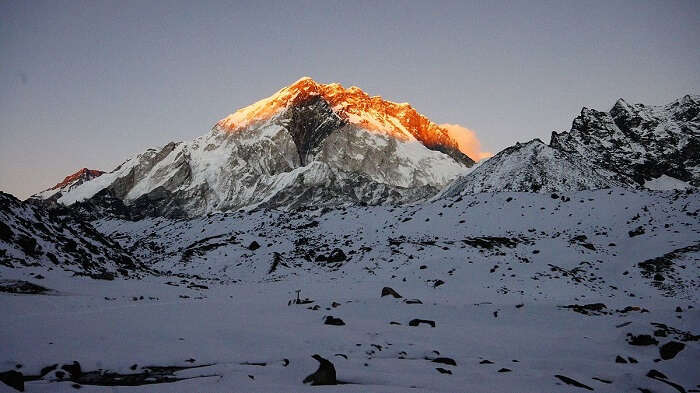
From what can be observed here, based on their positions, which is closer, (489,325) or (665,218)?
(489,325)

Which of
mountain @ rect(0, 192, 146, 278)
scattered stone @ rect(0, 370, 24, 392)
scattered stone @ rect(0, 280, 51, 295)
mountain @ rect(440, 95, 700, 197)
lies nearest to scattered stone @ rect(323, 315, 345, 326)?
scattered stone @ rect(0, 370, 24, 392)

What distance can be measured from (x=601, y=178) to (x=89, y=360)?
81543 mm

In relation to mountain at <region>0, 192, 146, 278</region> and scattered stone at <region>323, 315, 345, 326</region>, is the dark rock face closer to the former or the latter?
scattered stone at <region>323, 315, 345, 326</region>

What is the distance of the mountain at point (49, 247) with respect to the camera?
59.4 ft

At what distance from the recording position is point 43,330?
807 cm

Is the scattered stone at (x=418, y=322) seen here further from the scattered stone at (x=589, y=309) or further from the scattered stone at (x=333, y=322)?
the scattered stone at (x=589, y=309)

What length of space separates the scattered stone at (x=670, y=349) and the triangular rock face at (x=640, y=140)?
88.7m

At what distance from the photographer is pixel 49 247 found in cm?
2022

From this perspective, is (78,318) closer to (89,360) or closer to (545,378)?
(89,360)

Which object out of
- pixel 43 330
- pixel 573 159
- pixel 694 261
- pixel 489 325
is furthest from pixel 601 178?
pixel 43 330

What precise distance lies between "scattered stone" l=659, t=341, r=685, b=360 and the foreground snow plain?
169 millimetres

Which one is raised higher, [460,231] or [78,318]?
[460,231]

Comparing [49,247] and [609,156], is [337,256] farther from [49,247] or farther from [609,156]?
[609,156]

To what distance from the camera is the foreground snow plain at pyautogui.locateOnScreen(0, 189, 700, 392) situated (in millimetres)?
6895
